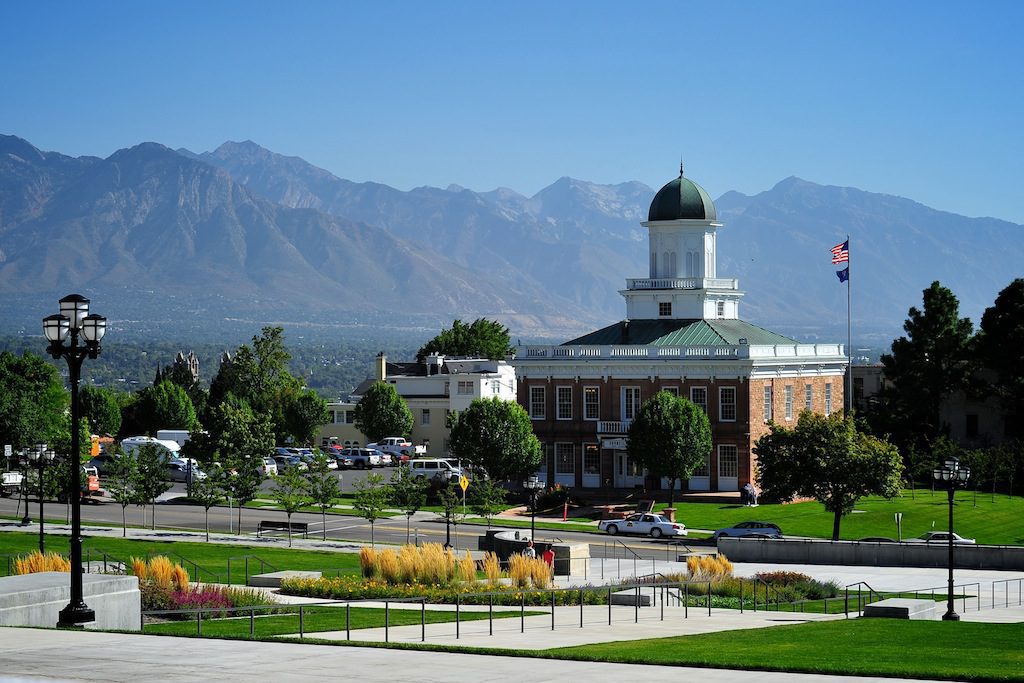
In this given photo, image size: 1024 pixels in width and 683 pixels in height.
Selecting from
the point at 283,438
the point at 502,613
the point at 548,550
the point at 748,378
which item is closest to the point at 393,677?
the point at 502,613

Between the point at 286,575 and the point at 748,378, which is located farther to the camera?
the point at 748,378

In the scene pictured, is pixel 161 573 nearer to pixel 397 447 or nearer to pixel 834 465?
pixel 834 465

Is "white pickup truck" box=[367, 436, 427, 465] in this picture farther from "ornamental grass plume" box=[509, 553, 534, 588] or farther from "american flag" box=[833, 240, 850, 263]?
"ornamental grass plume" box=[509, 553, 534, 588]

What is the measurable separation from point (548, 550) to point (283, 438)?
7379 centimetres

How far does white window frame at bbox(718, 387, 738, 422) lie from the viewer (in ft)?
282

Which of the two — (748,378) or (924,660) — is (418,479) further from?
(924,660)

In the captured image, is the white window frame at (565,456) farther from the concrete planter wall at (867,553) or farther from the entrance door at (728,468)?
the concrete planter wall at (867,553)

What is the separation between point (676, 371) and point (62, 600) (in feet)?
194

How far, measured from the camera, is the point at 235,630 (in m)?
33.7

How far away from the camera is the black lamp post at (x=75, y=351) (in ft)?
96.6

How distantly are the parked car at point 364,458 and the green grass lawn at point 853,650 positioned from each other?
6892 cm

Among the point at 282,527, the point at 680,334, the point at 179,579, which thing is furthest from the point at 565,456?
the point at 179,579

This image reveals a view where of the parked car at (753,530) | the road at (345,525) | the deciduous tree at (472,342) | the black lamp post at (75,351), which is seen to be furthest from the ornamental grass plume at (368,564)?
the deciduous tree at (472,342)

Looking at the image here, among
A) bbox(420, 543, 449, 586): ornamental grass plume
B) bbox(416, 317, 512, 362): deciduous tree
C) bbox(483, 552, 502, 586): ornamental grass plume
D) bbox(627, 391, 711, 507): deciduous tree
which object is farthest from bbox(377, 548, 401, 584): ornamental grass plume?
bbox(416, 317, 512, 362): deciduous tree
